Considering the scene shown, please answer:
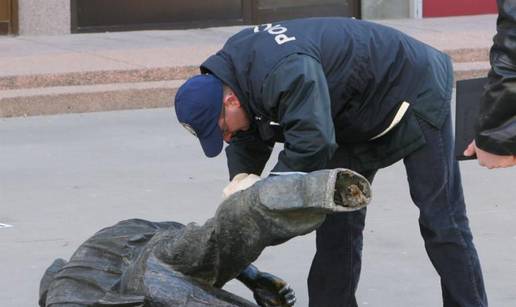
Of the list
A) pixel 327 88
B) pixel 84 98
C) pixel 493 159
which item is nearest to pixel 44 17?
pixel 84 98

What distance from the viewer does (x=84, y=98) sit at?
9.27 meters

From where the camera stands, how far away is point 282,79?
152 inches

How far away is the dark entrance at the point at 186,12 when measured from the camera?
38.1 ft

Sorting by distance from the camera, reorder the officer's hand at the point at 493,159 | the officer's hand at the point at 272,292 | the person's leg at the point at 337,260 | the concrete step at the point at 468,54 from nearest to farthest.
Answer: the officer's hand at the point at 493,159, the officer's hand at the point at 272,292, the person's leg at the point at 337,260, the concrete step at the point at 468,54

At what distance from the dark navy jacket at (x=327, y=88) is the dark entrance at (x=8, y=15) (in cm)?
718

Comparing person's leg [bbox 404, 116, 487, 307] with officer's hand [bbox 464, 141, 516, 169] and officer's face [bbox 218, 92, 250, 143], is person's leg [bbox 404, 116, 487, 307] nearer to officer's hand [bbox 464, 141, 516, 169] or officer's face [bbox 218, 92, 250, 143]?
officer's face [bbox 218, 92, 250, 143]

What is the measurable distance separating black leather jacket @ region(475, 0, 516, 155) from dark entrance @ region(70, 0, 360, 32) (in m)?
8.51

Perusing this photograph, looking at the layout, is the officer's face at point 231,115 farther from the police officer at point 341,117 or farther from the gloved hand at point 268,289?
the gloved hand at point 268,289

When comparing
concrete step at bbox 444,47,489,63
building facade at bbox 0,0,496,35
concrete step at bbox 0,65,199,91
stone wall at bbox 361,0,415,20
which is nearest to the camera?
concrete step at bbox 0,65,199,91

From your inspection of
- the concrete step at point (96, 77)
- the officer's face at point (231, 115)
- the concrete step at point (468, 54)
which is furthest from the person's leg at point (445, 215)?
the concrete step at point (468, 54)

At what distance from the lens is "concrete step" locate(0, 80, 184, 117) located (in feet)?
29.9

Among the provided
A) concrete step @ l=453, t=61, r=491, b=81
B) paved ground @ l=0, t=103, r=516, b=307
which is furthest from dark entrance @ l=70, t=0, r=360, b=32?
paved ground @ l=0, t=103, r=516, b=307

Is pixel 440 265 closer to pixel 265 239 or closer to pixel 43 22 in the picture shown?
pixel 265 239

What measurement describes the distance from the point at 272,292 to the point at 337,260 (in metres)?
0.37
